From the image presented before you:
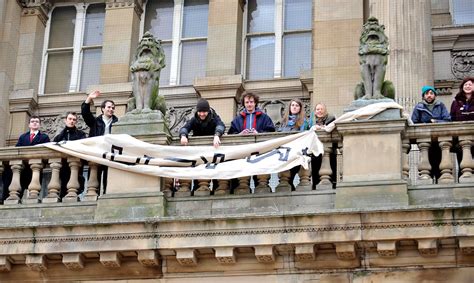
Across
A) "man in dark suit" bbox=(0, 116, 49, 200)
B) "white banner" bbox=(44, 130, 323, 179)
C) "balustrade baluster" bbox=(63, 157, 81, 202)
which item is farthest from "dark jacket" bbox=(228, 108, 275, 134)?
"man in dark suit" bbox=(0, 116, 49, 200)

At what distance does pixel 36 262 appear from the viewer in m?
17.3

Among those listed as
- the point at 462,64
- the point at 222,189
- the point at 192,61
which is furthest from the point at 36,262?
the point at 462,64

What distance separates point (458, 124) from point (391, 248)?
2125 millimetres

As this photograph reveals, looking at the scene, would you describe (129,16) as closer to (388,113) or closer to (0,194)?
(0,194)

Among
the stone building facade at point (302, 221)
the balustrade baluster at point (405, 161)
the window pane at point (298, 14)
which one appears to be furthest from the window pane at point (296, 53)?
the balustrade baluster at point (405, 161)

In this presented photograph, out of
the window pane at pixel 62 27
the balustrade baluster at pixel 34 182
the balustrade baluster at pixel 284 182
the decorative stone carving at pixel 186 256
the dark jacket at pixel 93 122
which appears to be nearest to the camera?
the decorative stone carving at pixel 186 256

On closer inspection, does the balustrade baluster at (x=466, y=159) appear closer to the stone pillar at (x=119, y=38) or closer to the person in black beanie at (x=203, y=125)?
the person in black beanie at (x=203, y=125)

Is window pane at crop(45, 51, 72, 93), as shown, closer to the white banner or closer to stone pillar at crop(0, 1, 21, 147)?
stone pillar at crop(0, 1, 21, 147)

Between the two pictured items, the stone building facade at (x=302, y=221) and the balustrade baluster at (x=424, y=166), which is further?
the balustrade baluster at (x=424, y=166)

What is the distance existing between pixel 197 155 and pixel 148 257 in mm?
1798

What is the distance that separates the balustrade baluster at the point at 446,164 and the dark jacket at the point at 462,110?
0.72 m

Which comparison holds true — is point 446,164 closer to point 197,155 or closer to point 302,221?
point 302,221

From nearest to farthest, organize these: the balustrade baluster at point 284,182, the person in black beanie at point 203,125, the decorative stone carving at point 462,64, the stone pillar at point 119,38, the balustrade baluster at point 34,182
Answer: the balustrade baluster at point 284,182, the person in black beanie at point 203,125, the balustrade baluster at point 34,182, the decorative stone carving at point 462,64, the stone pillar at point 119,38

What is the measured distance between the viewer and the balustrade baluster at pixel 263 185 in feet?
56.2
